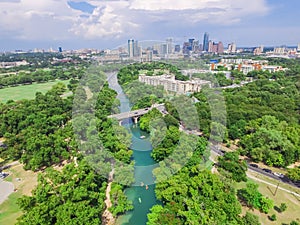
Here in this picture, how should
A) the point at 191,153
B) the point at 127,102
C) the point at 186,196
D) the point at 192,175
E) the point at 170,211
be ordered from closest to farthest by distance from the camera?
1. the point at 170,211
2. the point at 186,196
3. the point at 192,175
4. the point at 191,153
5. the point at 127,102

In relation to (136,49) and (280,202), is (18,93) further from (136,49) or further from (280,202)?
(280,202)

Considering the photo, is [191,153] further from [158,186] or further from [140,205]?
[140,205]

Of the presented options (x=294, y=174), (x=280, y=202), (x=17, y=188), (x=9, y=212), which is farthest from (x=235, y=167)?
(x=17, y=188)

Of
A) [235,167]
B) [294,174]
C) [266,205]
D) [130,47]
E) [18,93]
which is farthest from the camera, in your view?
[18,93]

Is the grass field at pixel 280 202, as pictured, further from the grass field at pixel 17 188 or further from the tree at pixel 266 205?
the grass field at pixel 17 188

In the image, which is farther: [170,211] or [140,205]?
[140,205]

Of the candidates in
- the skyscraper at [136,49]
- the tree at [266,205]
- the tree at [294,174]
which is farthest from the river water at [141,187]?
the tree at [294,174]

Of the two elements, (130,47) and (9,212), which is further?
(130,47)

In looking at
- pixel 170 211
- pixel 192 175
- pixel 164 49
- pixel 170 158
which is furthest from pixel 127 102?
pixel 170 211
